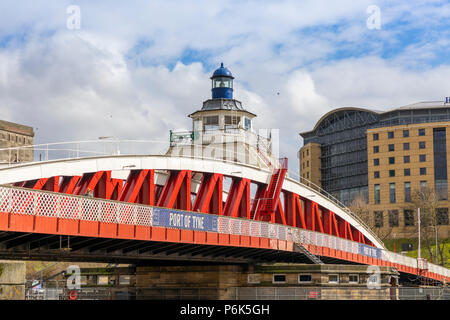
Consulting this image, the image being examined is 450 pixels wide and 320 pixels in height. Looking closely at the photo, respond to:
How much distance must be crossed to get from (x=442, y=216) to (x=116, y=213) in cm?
10823

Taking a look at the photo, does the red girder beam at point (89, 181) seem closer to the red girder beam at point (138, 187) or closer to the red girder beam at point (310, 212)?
the red girder beam at point (138, 187)

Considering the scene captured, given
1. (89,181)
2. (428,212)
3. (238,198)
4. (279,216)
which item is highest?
(428,212)

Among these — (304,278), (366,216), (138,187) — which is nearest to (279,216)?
(304,278)

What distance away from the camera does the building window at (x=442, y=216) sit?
131 metres

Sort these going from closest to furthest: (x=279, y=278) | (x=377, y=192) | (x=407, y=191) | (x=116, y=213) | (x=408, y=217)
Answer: (x=116, y=213), (x=279, y=278), (x=408, y=217), (x=407, y=191), (x=377, y=192)

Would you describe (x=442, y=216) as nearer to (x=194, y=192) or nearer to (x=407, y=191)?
(x=407, y=191)

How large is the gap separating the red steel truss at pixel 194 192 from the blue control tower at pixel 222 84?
13853 millimetres

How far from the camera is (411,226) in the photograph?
131625mm

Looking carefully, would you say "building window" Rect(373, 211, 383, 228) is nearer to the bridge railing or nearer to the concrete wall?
the bridge railing

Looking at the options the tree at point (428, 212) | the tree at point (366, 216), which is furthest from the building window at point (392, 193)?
the tree at point (428, 212)

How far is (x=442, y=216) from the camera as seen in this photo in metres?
132
